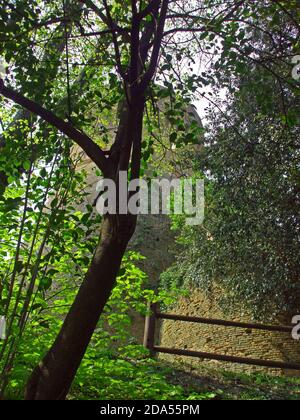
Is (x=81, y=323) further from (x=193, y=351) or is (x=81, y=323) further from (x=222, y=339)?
(x=222, y=339)

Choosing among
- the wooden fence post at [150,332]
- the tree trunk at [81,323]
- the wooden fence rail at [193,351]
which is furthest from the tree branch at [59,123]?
the wooden fence post at [150,332]

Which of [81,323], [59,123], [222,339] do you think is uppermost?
[59,123]

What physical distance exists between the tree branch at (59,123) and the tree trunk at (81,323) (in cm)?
57

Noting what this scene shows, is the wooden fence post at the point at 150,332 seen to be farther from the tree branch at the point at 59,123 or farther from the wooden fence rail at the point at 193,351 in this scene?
the tree branch at the point at 59,123

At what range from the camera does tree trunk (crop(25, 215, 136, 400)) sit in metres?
2.81

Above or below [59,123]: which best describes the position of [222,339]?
below

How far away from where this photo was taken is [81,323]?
2877mm

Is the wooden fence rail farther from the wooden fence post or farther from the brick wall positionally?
the brick wall

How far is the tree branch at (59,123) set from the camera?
130 inches

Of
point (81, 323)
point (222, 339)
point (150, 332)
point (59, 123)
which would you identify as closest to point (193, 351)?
point (150, 332)

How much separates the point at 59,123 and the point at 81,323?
145cm

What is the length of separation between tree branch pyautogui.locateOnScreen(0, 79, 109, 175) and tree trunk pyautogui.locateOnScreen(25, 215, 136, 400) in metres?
0.57
